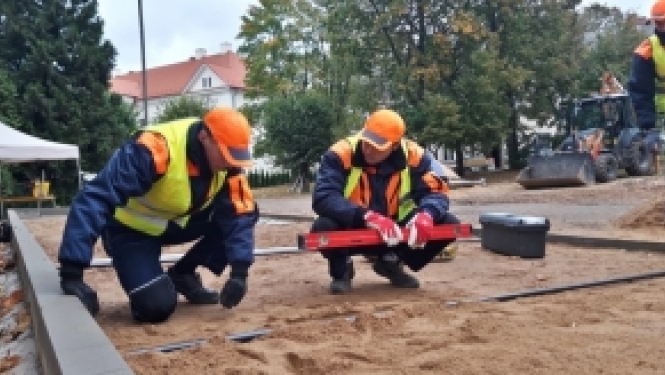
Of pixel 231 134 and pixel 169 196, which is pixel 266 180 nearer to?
pixel 169 196

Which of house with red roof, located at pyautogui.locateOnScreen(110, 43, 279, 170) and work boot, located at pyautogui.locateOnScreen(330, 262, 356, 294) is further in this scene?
house with red roof, located at pyautogui.locateOnScreen(110, 43, 279, 170)

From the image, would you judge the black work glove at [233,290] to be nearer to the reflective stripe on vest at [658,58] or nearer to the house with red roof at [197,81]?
the reflective stripe on vest at [658,58]

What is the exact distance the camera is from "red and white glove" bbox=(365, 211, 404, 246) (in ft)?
13.3

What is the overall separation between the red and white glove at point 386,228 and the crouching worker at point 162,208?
0.71m

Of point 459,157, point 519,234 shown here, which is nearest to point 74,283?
point 519,234

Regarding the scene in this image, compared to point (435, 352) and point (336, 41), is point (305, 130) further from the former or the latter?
point (435, 352)

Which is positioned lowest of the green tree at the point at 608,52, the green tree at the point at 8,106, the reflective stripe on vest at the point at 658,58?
the reflective stripe on vest at the point at 658,58

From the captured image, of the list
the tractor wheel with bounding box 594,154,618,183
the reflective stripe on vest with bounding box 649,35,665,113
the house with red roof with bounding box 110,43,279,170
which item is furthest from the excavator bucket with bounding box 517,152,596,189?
the house with red roof with bounding box 110,43,279,170

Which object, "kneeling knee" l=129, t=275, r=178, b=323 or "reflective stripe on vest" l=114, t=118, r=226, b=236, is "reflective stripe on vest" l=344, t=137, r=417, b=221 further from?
"kneeling knee" l=129, t=275, r=178, b=323

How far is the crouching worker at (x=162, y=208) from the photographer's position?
3328 mm

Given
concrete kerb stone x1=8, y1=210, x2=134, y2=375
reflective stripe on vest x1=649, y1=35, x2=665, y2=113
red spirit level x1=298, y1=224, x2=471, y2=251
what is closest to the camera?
concrete kerb stone x1=8, y1=210, x2=134, y2=375

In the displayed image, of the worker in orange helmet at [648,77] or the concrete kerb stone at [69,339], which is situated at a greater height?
the worker in orange helmet at [648,77]

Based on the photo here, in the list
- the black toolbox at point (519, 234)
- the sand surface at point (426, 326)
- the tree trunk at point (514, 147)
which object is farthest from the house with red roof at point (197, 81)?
the sand surface at point (426, 326)

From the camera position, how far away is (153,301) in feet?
11.7
